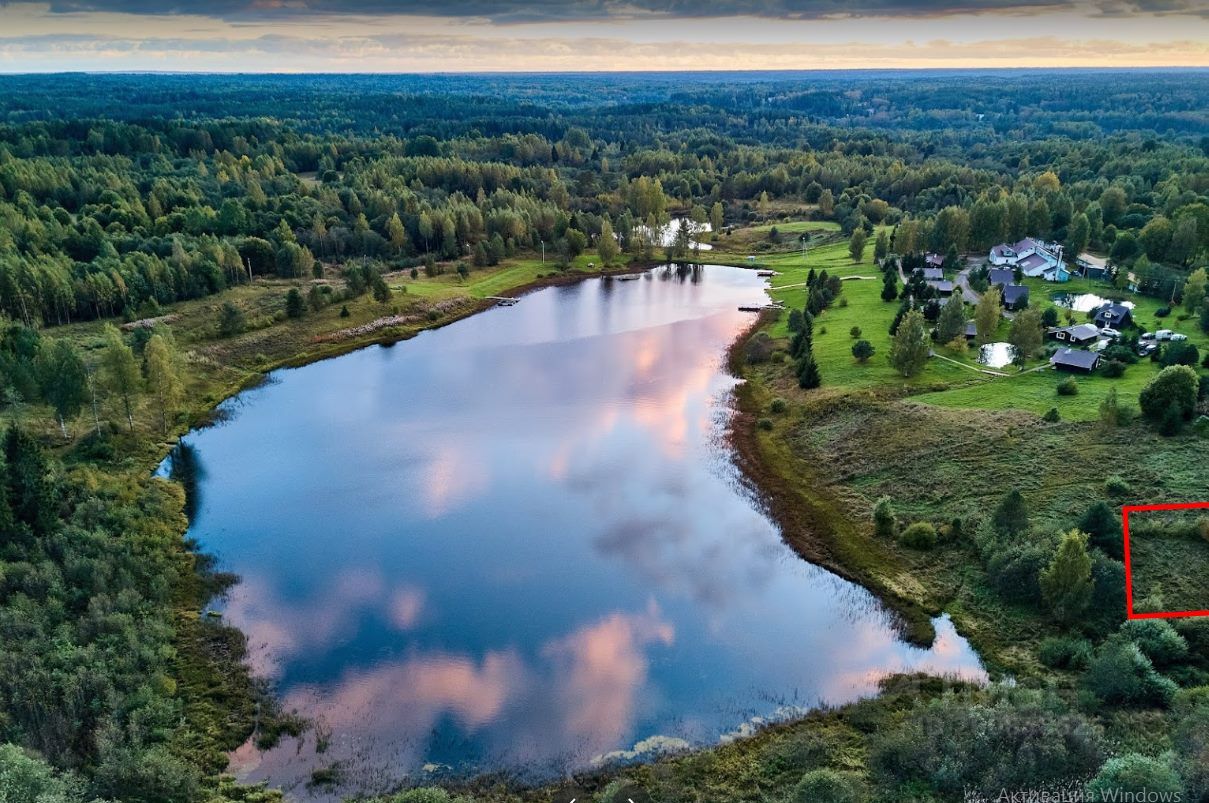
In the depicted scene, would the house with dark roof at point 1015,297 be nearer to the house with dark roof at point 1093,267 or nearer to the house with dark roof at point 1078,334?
the house with dark roof at point 1078,334

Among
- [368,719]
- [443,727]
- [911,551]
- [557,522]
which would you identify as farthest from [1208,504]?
[368,719]

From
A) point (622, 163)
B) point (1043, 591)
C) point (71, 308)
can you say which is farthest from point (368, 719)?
point (622, 163)

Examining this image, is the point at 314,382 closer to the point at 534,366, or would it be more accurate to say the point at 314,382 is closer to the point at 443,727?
the point at 534,366

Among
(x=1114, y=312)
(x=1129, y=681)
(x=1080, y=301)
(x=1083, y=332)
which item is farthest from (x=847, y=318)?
(x=1129, y=681)

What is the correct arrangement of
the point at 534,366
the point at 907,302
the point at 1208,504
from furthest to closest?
the point at 907,302, the point at 534,366, the point at 1208,504

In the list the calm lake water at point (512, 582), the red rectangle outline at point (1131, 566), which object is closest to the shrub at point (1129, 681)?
the red rectangle outline at point (1131, 566)

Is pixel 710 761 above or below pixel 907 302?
below

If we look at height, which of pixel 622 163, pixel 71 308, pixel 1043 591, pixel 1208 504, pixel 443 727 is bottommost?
pixel 443 727

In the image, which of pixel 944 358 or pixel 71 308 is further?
pixel 71 308

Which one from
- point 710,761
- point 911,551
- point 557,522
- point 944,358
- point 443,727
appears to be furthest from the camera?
point 944,358
